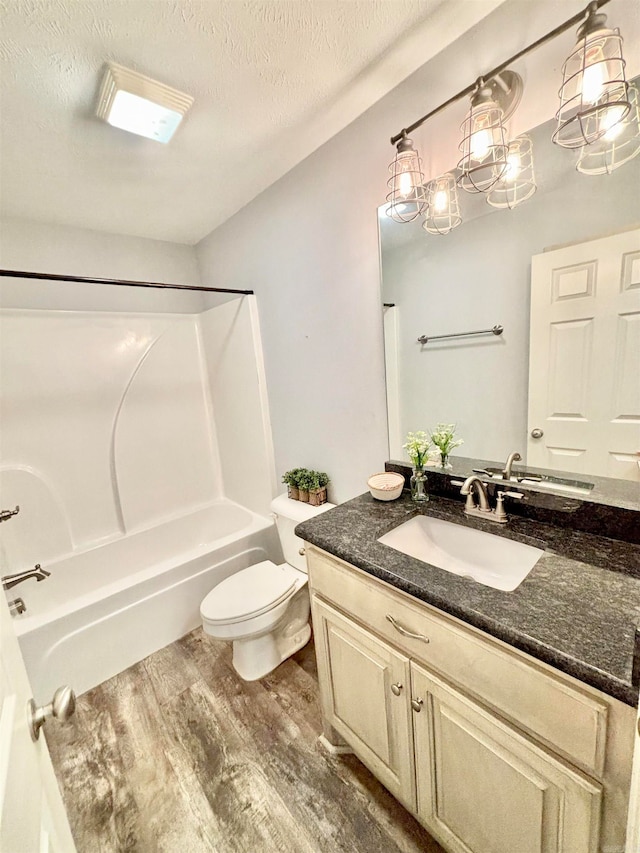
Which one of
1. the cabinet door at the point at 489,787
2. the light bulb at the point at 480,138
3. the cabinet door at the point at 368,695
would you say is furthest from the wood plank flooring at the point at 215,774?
the light bulb at the point at 480,138

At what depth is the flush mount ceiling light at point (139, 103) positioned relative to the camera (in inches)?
44.4

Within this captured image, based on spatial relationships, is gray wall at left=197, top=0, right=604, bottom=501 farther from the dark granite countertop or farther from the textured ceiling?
the dark granite countertop

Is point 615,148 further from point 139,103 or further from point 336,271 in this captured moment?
point 139,103

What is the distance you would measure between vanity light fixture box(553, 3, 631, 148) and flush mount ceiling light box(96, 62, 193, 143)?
1218mm

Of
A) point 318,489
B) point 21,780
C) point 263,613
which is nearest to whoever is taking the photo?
point 21,780

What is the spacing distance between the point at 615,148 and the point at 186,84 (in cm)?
138

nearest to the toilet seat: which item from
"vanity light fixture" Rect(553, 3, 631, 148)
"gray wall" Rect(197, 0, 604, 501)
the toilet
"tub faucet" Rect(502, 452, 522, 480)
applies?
the toilet

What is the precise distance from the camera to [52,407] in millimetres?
2158

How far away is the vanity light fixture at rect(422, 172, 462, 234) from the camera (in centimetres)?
120

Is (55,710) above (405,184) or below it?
below

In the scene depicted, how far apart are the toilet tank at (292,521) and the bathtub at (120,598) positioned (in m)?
0.27

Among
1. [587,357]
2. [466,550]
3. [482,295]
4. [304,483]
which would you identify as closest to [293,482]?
[304,483]

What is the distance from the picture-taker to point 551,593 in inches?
29.7

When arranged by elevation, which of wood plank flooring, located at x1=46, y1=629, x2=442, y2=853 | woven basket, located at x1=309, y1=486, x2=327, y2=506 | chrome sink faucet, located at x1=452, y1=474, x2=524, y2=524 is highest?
chrome sink faucet, located at x1=452, y1=474, x2=524, y2=524
